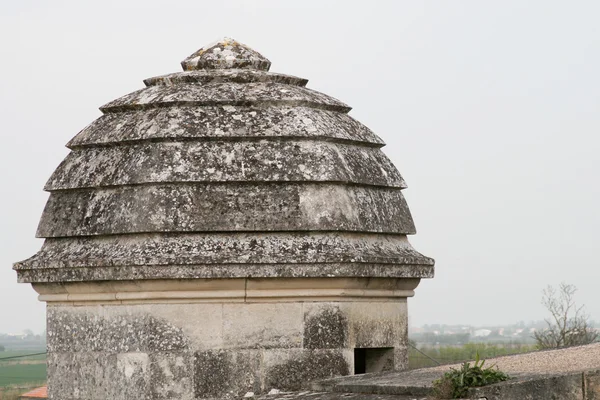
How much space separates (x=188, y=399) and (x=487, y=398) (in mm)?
2448

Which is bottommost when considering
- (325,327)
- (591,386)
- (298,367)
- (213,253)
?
(591,386)

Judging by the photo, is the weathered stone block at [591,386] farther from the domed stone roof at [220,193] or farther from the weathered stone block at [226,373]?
the weathered stone block at [226,373]

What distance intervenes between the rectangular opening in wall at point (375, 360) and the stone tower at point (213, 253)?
0.20 meters

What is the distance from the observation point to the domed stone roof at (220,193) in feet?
27.7

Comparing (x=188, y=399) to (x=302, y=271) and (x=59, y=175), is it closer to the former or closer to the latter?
(x=302, y=271)

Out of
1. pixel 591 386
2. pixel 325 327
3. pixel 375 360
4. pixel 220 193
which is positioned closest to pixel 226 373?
pixel 325 327

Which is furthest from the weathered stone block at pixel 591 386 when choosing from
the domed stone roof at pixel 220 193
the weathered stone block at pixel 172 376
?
the weathered stone block at pixel 172 376

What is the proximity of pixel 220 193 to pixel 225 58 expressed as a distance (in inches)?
62.1

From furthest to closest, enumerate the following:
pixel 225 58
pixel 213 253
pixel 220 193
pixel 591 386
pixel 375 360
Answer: pixel 225 58
pixel 375 360
pixel 220 193
pixel 213 253
pixel 591 386

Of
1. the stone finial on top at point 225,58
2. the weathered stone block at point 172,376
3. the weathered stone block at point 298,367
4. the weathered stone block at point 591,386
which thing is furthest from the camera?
the stone finial on top at point 225,58

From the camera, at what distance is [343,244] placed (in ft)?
28.4

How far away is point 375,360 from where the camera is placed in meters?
9.41

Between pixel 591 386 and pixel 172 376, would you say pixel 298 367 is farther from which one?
pixel 591 386

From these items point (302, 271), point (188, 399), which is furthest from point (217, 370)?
point (302, 271)
